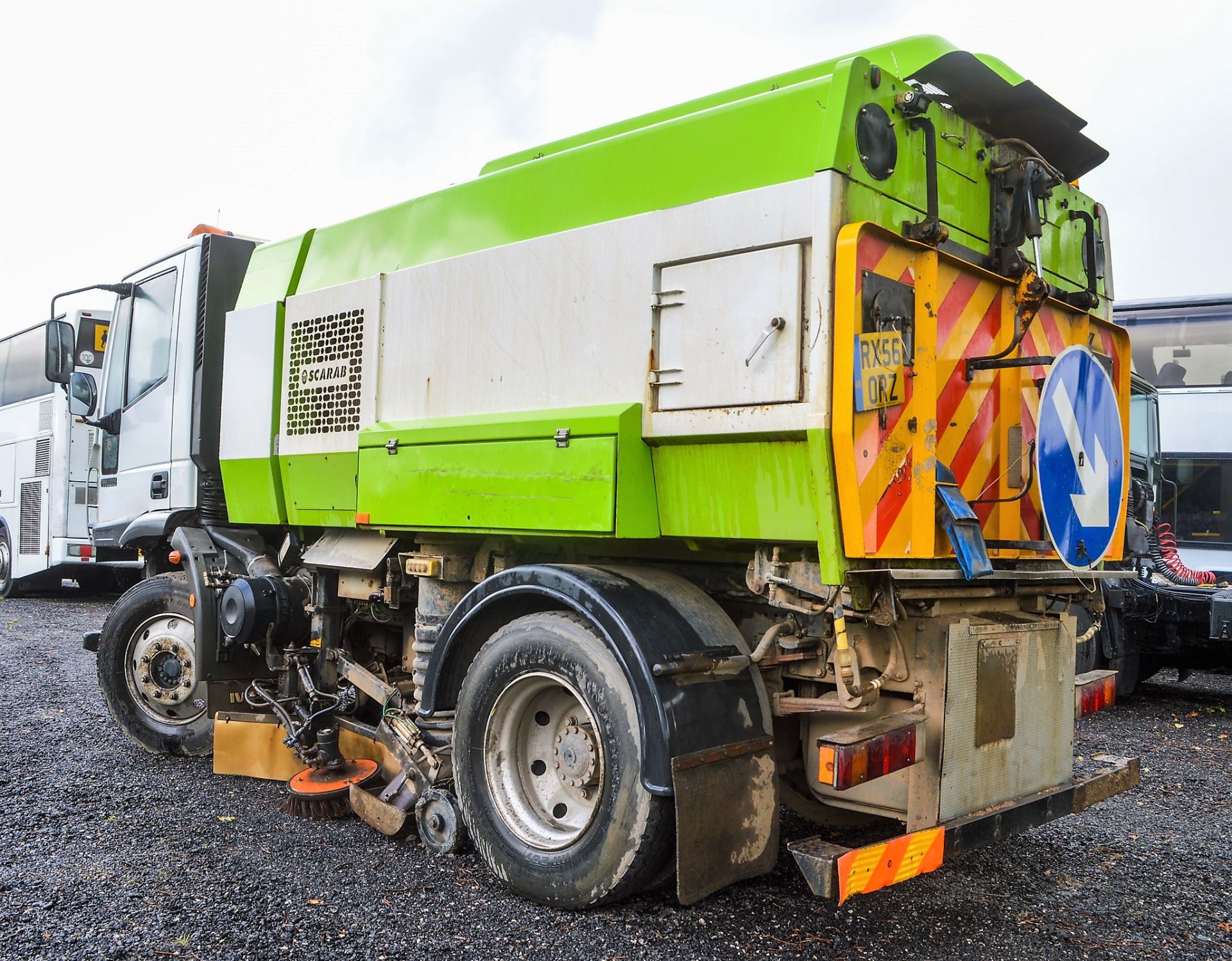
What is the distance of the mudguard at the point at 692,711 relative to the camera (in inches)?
116

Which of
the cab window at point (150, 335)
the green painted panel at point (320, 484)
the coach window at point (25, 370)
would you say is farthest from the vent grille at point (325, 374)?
the coach window at point (25, 370)

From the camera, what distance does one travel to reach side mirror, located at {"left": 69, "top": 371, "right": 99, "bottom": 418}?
6.33 meters

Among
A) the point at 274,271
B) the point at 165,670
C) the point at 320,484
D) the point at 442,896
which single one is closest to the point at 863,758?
the point at 442,896

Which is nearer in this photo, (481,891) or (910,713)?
(910,713)

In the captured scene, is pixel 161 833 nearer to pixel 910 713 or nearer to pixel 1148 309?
pixel 910 713

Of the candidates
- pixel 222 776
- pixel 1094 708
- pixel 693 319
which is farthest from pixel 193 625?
pixel 1094 708

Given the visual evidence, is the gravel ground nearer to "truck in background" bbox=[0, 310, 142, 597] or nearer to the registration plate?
the registration plate

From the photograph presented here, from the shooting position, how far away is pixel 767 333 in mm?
3031

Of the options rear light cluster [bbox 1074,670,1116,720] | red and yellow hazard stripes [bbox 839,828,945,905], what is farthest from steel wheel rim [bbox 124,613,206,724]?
rear light cluster [bbox 1074,670,1116,720]

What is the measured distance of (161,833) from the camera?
414 cm

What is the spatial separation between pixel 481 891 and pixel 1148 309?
969 cm

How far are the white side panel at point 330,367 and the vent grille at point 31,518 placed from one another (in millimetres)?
10926

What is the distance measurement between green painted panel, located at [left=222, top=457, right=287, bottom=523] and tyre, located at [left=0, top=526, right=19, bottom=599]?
1136cm

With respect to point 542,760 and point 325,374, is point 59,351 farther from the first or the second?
point 542,760
